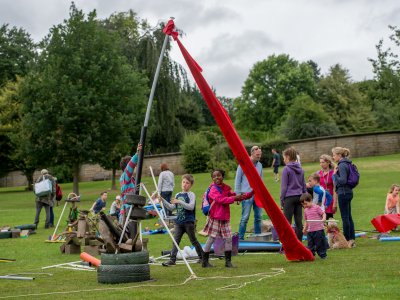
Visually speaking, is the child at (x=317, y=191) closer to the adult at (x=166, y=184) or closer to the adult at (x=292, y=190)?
the adult at (x=292, y=190)

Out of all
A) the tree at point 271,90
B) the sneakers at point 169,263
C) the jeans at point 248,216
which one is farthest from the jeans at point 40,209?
the tree at point 271,90

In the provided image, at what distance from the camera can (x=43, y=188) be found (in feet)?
77.2

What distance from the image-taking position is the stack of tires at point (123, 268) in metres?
10.6

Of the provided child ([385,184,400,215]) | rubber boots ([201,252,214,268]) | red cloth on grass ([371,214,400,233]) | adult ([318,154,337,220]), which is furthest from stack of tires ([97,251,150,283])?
child ([385,184,400,215])

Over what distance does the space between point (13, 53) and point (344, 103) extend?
133ft

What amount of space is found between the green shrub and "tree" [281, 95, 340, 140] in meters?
20.5

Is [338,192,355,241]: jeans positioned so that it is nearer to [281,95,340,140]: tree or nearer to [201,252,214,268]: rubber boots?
[201,252,214,268]: rubber boots

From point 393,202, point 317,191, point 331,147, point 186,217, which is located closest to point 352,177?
point 317,191

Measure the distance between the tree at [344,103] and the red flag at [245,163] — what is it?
72343mm

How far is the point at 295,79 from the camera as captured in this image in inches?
3686

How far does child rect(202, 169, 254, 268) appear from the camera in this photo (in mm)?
12031

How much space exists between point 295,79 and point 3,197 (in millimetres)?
53179

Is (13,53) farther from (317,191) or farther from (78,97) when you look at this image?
(317,191)

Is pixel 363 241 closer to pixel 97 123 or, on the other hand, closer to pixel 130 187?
pixel 130 187
